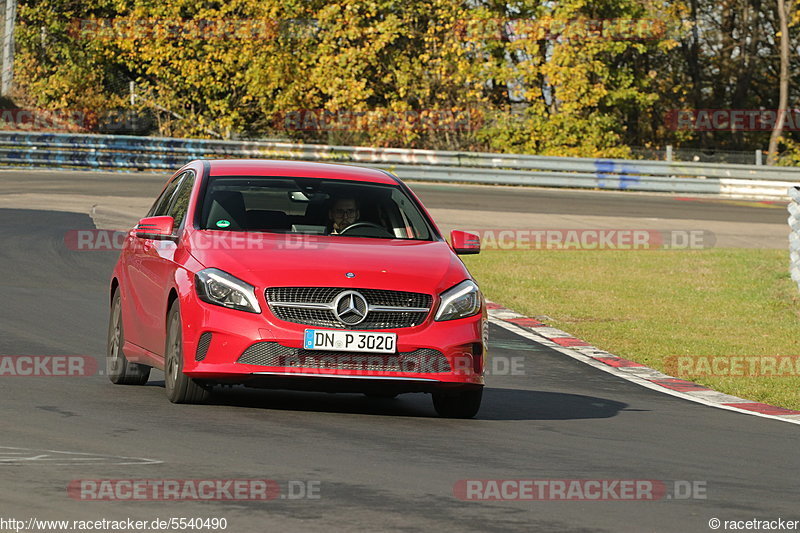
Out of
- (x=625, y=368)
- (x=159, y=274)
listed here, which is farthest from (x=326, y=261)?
(x=625, y=368)

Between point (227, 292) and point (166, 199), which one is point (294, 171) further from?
point (227, 292)

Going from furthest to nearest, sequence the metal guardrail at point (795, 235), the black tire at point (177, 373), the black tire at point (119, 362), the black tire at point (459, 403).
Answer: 1. the metal guardrail at point (795, 235)
2. the black tire at point (119, 362)
3. the black tire at point (459, 403)
4. the black tire at point (177, 373)

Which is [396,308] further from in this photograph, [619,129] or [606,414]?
[619,129]

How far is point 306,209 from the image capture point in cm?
1033

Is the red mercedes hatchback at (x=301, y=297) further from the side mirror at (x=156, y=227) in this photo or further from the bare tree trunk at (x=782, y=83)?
the bare tree trunk at (x=782, y=83)

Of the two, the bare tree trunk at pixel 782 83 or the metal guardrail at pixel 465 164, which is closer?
the metal guardrail at pixel 465 164

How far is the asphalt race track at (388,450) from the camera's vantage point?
6.25 meters

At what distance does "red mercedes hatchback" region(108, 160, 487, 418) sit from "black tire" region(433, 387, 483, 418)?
0.01 meters

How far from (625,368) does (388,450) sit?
20.4ft

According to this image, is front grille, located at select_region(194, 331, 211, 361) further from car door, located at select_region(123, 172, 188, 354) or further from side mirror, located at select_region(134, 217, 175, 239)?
side mirror, located at select_region(134, 217, 175, 239)

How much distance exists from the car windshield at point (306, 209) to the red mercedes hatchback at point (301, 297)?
1cm

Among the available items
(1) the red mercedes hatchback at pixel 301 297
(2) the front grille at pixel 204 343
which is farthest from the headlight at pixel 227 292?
(2) the front grille at pixel 204 343

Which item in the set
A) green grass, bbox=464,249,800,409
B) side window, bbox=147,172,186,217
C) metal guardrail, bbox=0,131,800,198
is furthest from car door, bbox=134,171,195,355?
metal guardrail, bbox=0,131,800,198

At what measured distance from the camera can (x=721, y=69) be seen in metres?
52.4
